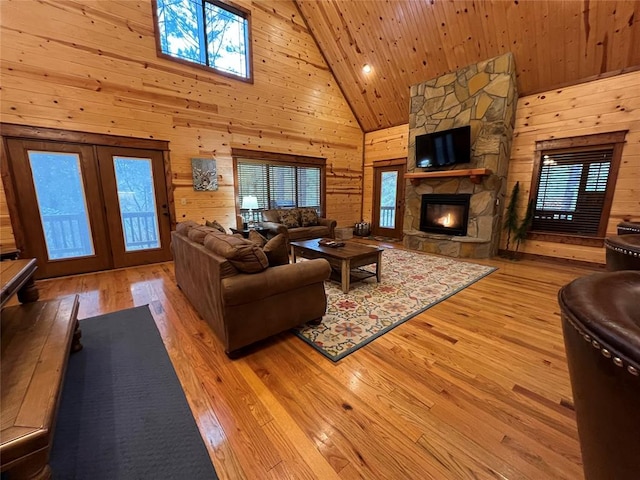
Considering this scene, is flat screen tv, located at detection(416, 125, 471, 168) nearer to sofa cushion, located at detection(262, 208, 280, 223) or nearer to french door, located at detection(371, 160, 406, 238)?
french door, located at detection(371, 160, 406, 238)

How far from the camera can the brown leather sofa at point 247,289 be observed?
192 cm

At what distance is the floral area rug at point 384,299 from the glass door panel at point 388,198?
8.42 feet

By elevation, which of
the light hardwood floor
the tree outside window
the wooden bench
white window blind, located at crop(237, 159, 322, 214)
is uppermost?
the tree outside window

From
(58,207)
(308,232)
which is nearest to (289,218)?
(308,232)

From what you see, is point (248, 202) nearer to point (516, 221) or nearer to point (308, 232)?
point (308, 232)

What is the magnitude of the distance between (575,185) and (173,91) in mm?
6826

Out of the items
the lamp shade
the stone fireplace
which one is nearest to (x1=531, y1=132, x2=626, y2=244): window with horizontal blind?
the stone fireplace

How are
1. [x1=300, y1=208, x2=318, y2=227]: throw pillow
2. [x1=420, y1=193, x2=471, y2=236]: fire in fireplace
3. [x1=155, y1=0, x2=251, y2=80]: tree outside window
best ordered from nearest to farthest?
[x1=155, y1=0, x2=251, y2=80]: tree outside window, [x1=420, y1=193, x2=471, y2=236]: fire in fireplace, [x1=300, y1=208, x2=318, y2=227]: throw pillow

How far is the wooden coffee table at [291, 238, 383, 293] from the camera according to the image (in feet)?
10.4

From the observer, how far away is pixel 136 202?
4441 millimetres

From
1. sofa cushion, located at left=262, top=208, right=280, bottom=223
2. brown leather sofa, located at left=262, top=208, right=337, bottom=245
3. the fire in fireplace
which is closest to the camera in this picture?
the fire in fireplace

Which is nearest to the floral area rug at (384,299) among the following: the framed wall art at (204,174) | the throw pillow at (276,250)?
the throw pillow at (276,250)

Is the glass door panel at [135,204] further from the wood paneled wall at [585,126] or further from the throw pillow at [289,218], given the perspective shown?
the wood paneled wall at [585,126]

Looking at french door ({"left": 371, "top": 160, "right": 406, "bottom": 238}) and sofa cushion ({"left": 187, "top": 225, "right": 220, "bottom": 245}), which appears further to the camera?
french door ({"left": 371, "top": 160, "right": 406, "bottom": 238})
